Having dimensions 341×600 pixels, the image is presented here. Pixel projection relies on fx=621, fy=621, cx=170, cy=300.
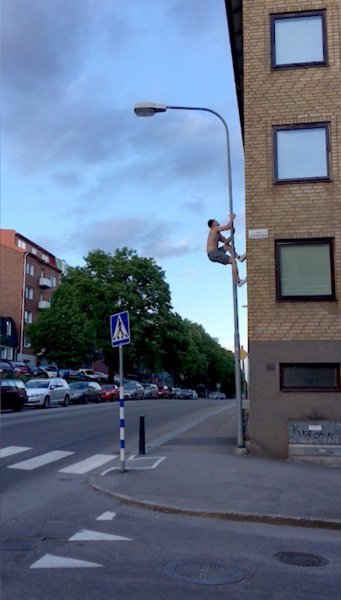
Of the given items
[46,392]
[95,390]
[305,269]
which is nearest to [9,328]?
[95,390]

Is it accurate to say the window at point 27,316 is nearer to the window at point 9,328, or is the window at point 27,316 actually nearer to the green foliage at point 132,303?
the window at point 9,328

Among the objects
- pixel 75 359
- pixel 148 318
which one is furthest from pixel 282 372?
pixel 148 318

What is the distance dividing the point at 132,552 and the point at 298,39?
38.2 feet

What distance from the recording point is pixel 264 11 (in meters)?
13.7

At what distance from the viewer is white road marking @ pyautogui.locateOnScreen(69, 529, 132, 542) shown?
6484mm

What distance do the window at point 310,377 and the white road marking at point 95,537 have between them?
21.1 feet

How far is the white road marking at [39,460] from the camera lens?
11806 mm

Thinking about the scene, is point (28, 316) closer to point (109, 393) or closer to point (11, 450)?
Result: point (109, 393)

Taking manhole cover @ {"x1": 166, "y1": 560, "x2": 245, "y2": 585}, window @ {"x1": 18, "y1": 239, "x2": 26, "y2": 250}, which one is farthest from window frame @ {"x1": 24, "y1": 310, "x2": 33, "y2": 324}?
manhole cover @ {"x1": 166, "y1": 560, "x2": 245, "y2": 585}

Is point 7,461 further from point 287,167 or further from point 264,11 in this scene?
point 264,11

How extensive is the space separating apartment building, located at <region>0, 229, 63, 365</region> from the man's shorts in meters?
47.8

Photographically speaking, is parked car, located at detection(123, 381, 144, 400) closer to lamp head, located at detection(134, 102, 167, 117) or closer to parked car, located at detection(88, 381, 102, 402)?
parked car, located at detection(88, 381, 102, 402)

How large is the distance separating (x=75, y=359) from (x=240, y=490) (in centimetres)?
3734

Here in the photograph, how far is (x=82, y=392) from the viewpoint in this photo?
4022 centimetres
